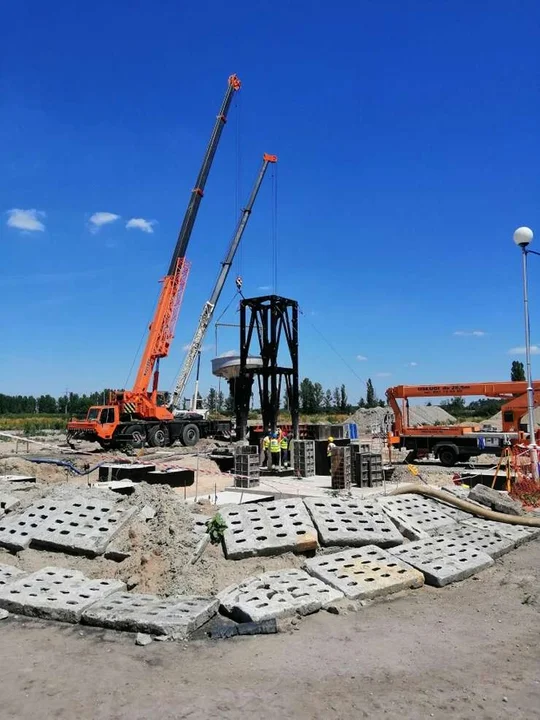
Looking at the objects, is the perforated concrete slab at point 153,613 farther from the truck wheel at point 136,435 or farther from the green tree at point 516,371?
the green tree at point 516,371

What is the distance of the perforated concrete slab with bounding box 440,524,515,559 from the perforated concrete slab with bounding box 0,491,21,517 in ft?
23.6

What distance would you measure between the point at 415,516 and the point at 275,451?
25.4 ft

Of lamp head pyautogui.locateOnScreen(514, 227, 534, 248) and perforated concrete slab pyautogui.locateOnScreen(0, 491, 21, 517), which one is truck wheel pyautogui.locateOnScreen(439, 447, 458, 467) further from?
perforated concrete slab pyautogui.locateOnScreen(0, 491, 21, 517)

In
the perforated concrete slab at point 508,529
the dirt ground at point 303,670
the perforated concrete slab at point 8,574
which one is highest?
the perforated concrete slab at point 508,529

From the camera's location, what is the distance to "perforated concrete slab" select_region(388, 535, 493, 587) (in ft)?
25.6

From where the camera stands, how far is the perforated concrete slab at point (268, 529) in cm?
833

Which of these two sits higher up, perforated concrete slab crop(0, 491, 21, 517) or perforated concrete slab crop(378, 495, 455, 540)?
perforated concrete slab crop(0, 491, 21, 517)

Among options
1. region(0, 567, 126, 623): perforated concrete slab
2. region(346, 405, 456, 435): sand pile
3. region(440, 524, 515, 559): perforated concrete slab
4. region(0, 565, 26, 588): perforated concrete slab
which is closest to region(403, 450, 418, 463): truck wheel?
region(440, 524, 515, 559): perforated concrete slab

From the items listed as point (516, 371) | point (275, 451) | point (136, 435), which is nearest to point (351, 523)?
point (275, 451)

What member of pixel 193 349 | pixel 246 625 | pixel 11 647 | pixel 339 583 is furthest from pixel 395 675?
pixel 193 349

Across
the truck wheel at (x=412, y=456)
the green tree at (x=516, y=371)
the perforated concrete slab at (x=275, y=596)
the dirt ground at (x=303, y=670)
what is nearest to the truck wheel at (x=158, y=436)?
the truck wheel at (x=412, y=456)

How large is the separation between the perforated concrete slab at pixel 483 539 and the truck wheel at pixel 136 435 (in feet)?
65.5

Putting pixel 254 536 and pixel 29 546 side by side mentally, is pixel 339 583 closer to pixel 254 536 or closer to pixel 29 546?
pixel 254 536

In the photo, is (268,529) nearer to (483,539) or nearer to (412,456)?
(483,539)
